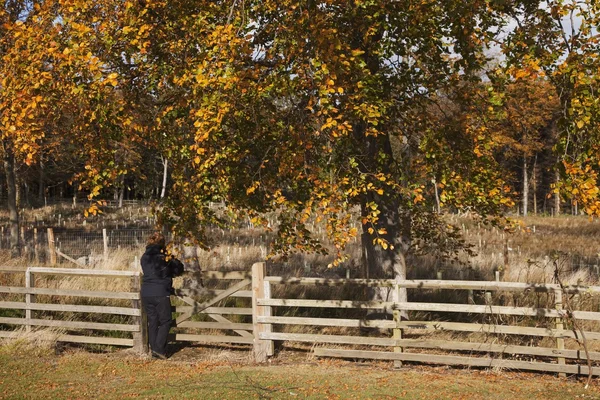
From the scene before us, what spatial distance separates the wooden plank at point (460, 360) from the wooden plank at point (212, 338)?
48.8 inches

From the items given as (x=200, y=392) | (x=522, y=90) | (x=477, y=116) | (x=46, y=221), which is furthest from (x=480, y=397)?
(x=46, y=221)

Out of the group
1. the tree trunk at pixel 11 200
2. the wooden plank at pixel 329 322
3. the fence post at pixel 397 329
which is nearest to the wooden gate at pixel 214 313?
the wooden plank at pixel 329 322

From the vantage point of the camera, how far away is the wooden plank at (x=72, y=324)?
1134 centimetres

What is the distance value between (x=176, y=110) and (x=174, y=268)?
2.53 metres

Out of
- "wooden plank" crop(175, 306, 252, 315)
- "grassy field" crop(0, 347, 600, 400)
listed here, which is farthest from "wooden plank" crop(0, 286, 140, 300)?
"grassy field" crop(0, 347, 600, 400)

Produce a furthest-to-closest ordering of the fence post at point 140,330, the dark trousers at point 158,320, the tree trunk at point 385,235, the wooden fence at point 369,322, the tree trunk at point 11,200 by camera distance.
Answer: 1. the tree trunk at point 11,200
2. the tree trunk at point 385,235
3. the fence post at point 140,330
4. the dark trousers at point 158,320
5. the wooden fence at point 369,322

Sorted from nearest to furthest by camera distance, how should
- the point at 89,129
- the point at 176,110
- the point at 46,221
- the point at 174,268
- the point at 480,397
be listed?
the point at 480,397, the point at 89,129, the point at 176,110, the point at 174,268, the point at 46,221

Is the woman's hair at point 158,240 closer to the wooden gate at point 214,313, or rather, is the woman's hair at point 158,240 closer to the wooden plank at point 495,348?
the wooden gate at point 214,313

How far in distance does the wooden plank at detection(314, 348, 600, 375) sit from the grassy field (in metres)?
0.12

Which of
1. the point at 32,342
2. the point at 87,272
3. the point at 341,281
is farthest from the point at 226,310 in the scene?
the point at 32,342

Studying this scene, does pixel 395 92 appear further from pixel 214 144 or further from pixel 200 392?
pixel 200 392

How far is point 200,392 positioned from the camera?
8602 millimetres

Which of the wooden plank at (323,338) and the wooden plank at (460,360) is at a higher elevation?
the wooden plank at (323,338)

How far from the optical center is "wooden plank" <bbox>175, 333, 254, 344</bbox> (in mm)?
11117
